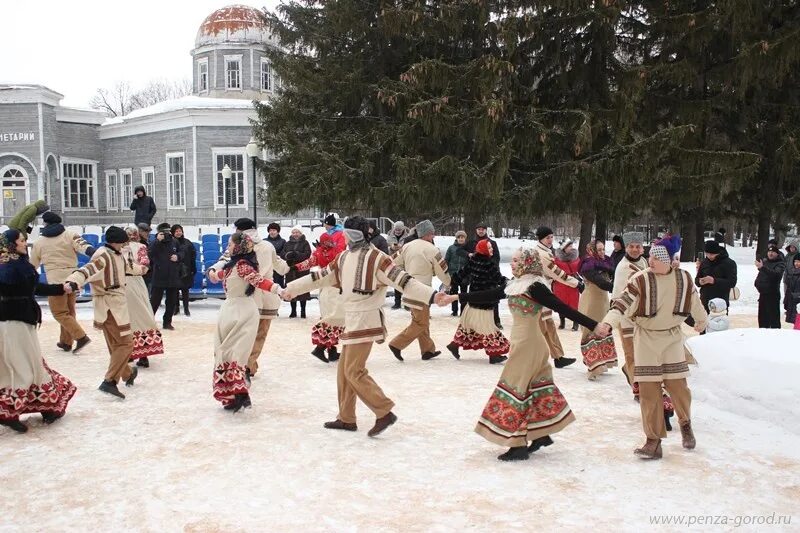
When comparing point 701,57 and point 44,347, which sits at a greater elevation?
point 701,57

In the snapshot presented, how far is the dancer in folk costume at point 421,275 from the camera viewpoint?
32.2ft

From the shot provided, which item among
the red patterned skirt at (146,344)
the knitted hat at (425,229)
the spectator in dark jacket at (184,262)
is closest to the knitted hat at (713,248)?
the knitted hat at (425,229)

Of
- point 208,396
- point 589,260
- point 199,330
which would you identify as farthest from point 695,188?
point 208,396

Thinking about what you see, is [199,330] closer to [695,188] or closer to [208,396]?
[208,396]

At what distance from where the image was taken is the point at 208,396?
788 cm

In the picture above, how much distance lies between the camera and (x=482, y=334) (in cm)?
973

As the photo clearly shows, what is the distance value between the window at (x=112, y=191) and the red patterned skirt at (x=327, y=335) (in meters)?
26.7

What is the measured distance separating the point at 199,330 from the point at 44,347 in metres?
2.58

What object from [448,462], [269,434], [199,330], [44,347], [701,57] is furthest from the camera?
[701,57]

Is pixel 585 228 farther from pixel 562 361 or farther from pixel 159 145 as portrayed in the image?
pixel 159 145

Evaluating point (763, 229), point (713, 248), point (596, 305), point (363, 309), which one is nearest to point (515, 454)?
point (363, 309)

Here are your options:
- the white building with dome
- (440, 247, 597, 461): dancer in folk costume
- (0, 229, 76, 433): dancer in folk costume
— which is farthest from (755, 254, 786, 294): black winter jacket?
the white building with dome

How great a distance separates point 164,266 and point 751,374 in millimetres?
9403

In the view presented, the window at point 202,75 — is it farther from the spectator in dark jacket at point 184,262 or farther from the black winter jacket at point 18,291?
the black winter jacket at point 18,291
